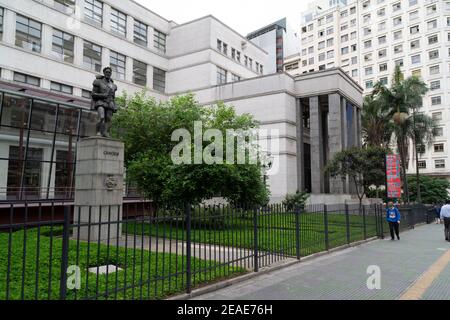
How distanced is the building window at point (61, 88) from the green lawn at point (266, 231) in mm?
23171

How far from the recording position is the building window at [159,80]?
39.5m

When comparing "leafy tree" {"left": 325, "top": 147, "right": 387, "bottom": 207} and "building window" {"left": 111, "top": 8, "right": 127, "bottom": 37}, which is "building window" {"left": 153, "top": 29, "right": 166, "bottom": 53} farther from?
"leafy tree" {"left": 325, "top": 147, "right": 387, "bottom": 207}

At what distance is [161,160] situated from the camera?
59.6 ft

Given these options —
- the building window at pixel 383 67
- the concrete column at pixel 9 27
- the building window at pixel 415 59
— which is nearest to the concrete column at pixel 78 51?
the concrete column at pixel 9 27

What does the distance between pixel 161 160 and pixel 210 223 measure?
37.1 ft

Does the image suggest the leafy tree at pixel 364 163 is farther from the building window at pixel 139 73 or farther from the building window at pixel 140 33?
the building window at pixel 140 33

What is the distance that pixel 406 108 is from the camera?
120 ft

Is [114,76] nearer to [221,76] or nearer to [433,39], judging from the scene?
[221,76]

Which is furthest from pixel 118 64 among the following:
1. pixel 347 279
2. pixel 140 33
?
pixel 347 279

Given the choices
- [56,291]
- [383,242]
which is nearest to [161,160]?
[383,242]

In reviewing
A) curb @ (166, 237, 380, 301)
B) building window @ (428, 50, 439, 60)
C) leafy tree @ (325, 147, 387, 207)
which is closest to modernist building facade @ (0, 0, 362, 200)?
leafy tree @ (325, 147, 387, 207)

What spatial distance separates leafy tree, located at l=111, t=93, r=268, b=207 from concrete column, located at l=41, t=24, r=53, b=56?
12.1 meters
